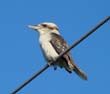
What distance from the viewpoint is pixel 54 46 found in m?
13.3

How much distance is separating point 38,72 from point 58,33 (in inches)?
221

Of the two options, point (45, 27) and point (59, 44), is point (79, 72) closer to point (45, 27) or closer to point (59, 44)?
point (59, 44)

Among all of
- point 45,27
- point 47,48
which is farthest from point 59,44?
point 45,27

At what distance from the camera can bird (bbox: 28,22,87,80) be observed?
489 inches

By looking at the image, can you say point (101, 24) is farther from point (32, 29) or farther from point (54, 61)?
point (32, 29)

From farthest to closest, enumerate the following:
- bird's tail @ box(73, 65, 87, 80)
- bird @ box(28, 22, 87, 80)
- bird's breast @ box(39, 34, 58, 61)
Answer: bird's breast @ box(39, 34, 58, 61), bird @ box(28, 22, 87, 80), bird's tail @ box(73, 65, 87, 80)

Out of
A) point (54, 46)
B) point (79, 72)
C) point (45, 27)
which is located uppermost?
point (45, 27)

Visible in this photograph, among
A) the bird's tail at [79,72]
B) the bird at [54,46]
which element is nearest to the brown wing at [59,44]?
the bird at [54,46]

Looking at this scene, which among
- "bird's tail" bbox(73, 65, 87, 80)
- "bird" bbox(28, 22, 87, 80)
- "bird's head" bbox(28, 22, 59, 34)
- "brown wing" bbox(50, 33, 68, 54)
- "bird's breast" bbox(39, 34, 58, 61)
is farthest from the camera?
"bird's head" bbox(28, 22, 59, 34)

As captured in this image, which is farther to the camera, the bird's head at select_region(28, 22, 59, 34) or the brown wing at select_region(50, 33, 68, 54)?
the bird's head at select_region(28, 22, 59, 34)

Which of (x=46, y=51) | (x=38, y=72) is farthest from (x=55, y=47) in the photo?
(x=38, y=72)

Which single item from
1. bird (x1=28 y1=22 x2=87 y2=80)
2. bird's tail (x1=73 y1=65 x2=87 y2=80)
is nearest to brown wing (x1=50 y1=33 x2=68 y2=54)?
bird (x1=28 y1=22 x2=87 y2=80)

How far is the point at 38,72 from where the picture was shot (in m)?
8.82

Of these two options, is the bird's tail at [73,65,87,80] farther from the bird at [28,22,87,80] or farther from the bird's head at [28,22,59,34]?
the bird's head at [28,22,59,34]
